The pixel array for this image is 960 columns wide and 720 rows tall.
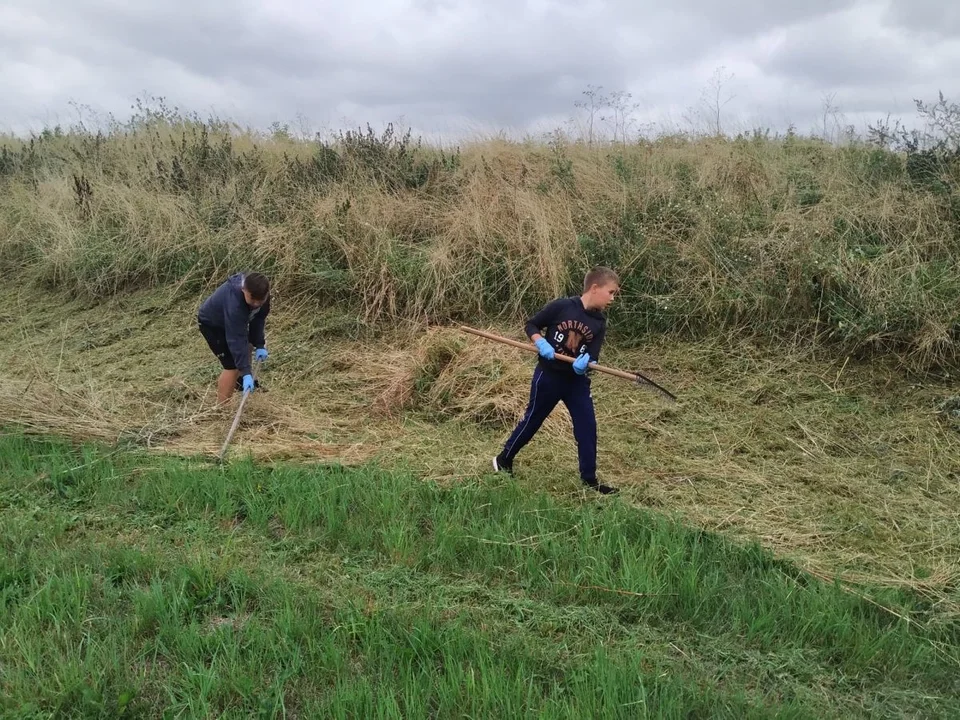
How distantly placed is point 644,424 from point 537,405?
1.49 metres

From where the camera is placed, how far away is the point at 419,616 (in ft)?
9.85

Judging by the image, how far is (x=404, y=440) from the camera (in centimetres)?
546

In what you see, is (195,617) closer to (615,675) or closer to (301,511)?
(301,511)

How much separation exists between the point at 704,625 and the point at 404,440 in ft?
9.65

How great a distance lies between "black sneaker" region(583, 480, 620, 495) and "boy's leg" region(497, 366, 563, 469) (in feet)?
1.68

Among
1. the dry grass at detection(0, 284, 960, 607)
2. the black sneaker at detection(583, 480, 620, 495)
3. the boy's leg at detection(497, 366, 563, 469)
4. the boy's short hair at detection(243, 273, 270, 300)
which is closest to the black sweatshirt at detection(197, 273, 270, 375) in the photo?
the boy's short hair at detection(243, 273, 270, 300)

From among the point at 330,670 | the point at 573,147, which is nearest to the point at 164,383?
the point at 330,670

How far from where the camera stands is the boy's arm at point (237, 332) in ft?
18.0

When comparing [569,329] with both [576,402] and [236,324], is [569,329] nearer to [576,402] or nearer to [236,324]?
[576,402]

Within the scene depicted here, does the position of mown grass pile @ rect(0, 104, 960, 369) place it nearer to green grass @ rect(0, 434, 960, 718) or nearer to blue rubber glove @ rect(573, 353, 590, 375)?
blue rubber glove @ rect(573, 353, 590, 375)

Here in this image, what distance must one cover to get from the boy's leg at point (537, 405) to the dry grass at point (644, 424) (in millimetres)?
283

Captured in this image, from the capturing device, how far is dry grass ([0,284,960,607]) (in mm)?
4211

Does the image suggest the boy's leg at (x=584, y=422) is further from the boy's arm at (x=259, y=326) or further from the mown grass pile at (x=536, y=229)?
the boy's arm at (x=259, y=326)

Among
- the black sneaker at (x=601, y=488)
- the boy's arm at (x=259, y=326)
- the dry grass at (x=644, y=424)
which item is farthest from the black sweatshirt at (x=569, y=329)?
the boy's arm at (x=259, y=326)
